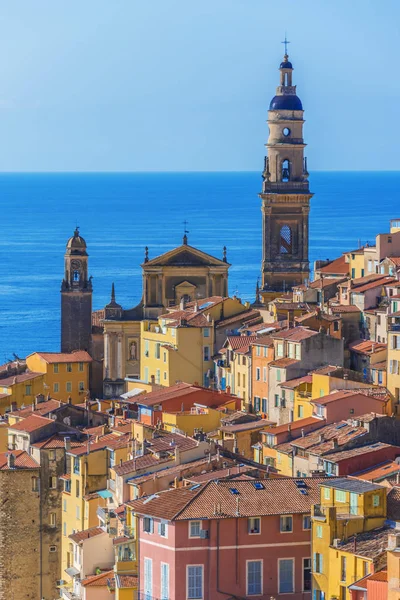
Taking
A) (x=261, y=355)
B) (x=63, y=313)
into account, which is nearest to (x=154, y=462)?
(x=261, y=355)

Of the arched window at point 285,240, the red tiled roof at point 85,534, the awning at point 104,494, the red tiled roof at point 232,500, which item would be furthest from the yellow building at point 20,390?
the red tiled roof at point 232,500

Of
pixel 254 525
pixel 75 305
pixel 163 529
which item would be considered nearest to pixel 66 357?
pixel 75 305

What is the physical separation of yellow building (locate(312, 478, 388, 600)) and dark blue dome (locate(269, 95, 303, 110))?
1690 inches

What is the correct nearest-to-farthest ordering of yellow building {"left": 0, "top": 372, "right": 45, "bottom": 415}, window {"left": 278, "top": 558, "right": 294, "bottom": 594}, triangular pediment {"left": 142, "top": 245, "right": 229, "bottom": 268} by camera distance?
window {"left": 278, "top": 558, "right": 294, "bottom": 594} < yellow building {"left": 0, "top": 372, "right": 45, "bottom": 415} < triangular pediment {"left": 142, "top": 245, "right": 229, "bottom": 268}

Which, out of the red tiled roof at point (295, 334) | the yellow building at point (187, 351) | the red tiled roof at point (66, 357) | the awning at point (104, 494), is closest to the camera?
the awning at point (104, 494)

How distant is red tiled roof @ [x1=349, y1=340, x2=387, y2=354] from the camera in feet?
222

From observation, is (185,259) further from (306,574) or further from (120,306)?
(306,574)

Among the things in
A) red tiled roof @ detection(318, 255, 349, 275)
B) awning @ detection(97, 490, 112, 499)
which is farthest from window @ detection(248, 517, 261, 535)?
red tiled roof @ detection(318, 255, 349, 275)

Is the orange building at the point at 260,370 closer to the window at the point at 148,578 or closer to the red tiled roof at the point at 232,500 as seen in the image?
the red tiled roof at the point at 232,500

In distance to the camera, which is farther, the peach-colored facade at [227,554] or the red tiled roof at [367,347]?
the red tiled roof at [367,347]

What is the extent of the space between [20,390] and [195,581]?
98.3 feet

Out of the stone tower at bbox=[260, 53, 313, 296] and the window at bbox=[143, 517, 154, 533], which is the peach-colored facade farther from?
the stone tower at bbox=[260, 53, 313, 296]

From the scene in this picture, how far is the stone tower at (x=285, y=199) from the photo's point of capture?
87.9 m

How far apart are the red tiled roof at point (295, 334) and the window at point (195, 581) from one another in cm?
2033
